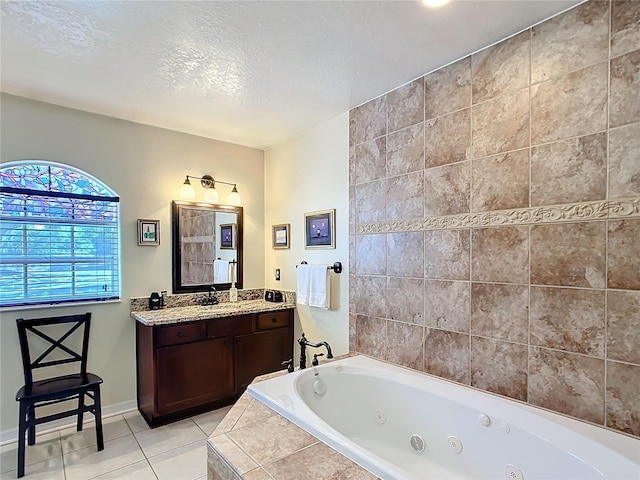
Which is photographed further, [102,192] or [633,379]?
[102,192]

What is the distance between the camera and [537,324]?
71.1 inches

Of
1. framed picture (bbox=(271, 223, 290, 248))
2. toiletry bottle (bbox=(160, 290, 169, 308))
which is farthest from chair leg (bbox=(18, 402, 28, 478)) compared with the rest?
framed picture (bbox=(271, 223, 290, 248))

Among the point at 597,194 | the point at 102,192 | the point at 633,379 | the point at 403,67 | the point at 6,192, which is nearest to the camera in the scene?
the point at 633,379

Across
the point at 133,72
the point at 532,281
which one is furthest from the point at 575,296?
the point at 133,72

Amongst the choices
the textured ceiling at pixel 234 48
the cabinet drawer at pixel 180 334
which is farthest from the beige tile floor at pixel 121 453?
the textured ceiling at pixel 234 48

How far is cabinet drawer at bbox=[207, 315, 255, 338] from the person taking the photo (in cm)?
301

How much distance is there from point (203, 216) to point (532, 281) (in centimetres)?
290

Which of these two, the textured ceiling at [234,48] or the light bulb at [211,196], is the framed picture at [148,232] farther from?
the textured ceiling at [234,48]

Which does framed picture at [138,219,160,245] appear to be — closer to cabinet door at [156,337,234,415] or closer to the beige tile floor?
cabinet door at [156,337,234,415]

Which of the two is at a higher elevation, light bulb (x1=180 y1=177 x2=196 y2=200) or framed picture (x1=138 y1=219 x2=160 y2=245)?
light bulb (x1=180 y1=177 x2=196 y2=200)

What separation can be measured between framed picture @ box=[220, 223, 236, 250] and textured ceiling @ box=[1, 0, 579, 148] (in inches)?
48.5

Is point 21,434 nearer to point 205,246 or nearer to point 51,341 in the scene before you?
point 51,341

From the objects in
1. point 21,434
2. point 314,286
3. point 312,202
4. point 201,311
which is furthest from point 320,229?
point 21,434

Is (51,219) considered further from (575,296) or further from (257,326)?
(575,296)
